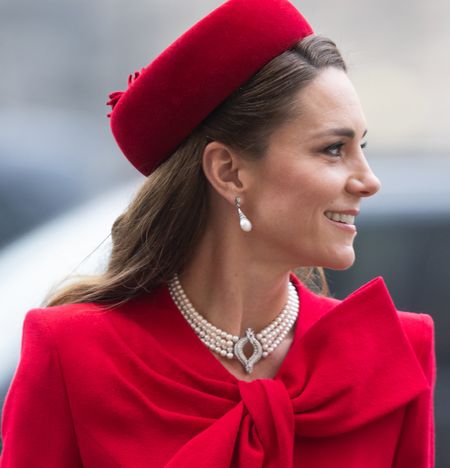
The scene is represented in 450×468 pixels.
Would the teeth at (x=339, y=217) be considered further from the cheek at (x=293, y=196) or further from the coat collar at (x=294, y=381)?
the coat collar at (x=294, y=381)

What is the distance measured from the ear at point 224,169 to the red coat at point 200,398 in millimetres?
245

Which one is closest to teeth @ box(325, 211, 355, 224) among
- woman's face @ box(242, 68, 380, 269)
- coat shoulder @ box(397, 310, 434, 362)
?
woman's face @ box(242, 68, 380, 269)

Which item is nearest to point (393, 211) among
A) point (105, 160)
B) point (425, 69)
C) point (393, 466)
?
point (425, 69)

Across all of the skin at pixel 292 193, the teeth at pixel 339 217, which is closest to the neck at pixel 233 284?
the skin at pixel 292 193

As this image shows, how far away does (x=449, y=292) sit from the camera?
2762 mm

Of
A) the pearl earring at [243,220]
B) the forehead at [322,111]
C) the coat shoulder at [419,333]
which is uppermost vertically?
the forehead at [322,111]

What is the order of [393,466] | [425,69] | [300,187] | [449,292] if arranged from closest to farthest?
A: [300,187] → [393,466] → [449,292] → [425,69]

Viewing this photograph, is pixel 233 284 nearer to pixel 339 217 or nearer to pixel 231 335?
pixel 231 335

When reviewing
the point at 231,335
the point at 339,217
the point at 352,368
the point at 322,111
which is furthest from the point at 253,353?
the point at 322,111

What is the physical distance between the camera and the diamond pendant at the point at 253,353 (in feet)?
4.83

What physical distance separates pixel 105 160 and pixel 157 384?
168 cm

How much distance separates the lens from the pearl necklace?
148 centimetres

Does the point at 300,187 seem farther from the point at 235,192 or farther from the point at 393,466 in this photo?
the point at 393,466

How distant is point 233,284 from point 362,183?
287 mm
